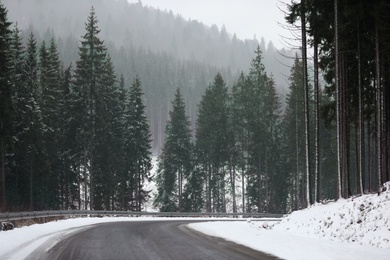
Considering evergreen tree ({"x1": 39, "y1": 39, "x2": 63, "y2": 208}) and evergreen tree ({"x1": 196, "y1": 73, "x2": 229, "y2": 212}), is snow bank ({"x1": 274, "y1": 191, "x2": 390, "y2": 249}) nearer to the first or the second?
evergreen tree ({"x1": 39, "y1": 39, "x2": 63, "y2": 208})

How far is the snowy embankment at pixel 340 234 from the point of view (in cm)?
1017

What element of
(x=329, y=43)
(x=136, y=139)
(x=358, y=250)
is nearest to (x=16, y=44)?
(x=136, y=139)

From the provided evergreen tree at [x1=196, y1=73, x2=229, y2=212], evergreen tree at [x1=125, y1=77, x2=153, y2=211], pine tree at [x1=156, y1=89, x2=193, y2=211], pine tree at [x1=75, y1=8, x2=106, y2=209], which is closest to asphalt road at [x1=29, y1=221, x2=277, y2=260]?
pine tree at [x1=75, y1=8, x2=106, y2=209]

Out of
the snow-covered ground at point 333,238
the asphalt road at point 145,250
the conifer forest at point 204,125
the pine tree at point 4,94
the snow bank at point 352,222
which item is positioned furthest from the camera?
the pine tree at point 4,94

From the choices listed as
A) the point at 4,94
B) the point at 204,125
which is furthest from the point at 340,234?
the point at 204,125

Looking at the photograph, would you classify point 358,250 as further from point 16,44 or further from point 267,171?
point 267,171

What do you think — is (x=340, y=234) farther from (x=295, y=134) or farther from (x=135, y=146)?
(x=295, y=134)

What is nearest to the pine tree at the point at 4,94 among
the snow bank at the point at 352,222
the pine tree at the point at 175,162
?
the pine tree at the point at 175,162

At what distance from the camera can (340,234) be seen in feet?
44.3

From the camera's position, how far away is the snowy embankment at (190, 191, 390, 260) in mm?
10172

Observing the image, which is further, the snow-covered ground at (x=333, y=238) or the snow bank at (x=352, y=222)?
the snow bank at (x=352, y=222)

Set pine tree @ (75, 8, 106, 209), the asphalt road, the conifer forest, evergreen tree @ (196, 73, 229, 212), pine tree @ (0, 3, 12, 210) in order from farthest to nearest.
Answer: evergreen tree @ (196, 73, 229, 212) < pine tree @ (75, 8, 106, 209) < pine tree @ (0, 3, 12, 210) < the conifer forest < the asphalt road

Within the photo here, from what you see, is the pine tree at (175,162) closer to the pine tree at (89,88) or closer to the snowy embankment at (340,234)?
the pine tree at (89,88)

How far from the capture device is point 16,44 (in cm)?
3788
